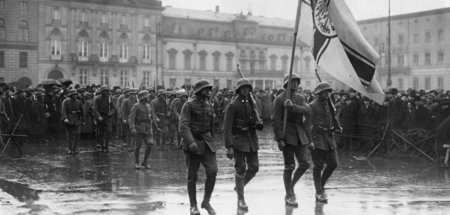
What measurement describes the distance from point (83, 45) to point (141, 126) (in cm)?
5461

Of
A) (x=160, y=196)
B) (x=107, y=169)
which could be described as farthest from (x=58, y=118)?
(x=160, y=196)

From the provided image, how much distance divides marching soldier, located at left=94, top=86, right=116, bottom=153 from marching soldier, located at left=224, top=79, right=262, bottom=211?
26.7 ft

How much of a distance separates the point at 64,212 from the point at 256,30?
7252 cm

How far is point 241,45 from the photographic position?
3054 inches

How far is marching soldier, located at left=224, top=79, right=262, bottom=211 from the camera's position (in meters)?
8.63

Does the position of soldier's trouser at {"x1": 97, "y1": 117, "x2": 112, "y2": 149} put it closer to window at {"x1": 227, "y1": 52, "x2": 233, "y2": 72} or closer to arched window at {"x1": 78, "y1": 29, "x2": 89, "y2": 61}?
arched window at {"x1": 78, "y1": 29, "x2": 89, "y2": 61}

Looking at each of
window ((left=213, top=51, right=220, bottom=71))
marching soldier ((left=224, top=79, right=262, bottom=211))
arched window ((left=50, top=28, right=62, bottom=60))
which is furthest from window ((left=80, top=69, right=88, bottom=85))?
marching soldier ((left=224, top=79, right=262, bottom=211))

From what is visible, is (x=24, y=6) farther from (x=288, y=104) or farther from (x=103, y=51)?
(x=288, y=104)

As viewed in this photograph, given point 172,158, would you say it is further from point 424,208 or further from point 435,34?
point 435,34

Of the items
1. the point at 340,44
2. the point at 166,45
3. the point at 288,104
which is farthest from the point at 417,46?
the point at 288,104

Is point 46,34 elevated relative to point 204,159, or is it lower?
elevated

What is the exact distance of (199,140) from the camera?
8.34 meters

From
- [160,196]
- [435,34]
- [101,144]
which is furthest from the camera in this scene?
[435,34]

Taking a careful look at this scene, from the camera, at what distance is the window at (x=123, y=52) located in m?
67.6
